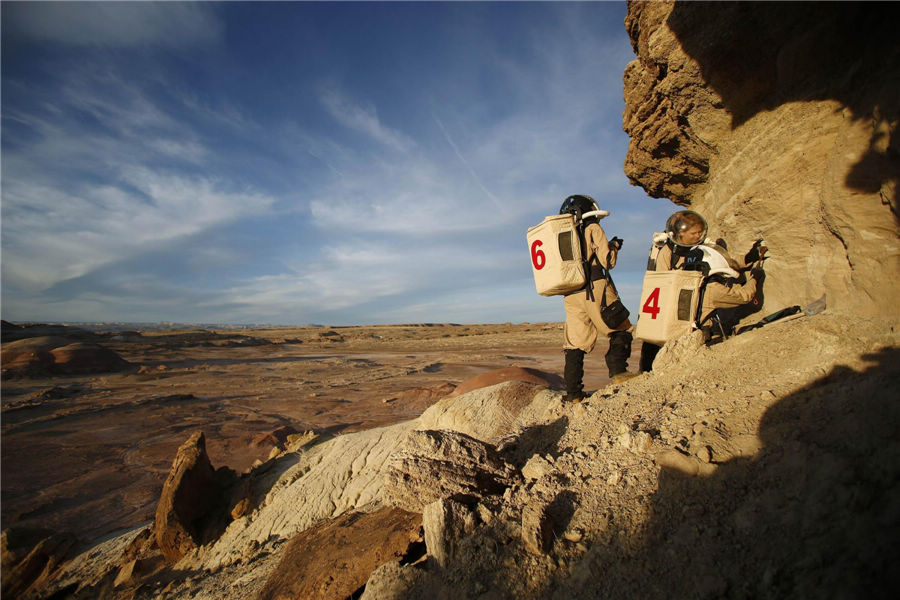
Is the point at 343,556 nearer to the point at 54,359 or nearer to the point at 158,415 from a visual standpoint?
the point at 158,415

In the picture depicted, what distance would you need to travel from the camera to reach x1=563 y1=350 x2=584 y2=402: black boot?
4.24 meters

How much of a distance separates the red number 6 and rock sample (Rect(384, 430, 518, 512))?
203cm

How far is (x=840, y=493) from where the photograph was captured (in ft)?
4.68

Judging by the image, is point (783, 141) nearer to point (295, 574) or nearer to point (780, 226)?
point (780, 226)

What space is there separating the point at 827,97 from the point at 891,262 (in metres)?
1.57

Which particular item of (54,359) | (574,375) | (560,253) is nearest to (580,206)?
(560,253)

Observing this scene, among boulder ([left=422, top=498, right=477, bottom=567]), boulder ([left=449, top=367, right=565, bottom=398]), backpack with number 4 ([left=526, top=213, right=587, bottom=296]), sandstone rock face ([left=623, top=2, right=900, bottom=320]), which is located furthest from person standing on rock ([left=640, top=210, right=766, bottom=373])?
boulder ([left=449, top=367, right=565, bottom=398])

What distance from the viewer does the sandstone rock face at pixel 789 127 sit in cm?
262

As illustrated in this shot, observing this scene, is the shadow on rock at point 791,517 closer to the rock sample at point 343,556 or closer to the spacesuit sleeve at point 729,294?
the rock sample at point 343,556

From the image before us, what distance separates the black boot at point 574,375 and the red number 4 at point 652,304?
0.82 m

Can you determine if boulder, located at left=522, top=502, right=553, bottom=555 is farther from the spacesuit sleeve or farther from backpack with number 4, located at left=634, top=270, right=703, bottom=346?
the spacesuit sleeve

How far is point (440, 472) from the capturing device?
9.05 feet

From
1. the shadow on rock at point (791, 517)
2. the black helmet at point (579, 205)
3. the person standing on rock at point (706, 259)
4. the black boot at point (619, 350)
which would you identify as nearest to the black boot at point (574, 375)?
the black boot at point (619, 350)

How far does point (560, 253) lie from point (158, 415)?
12.3 meters
